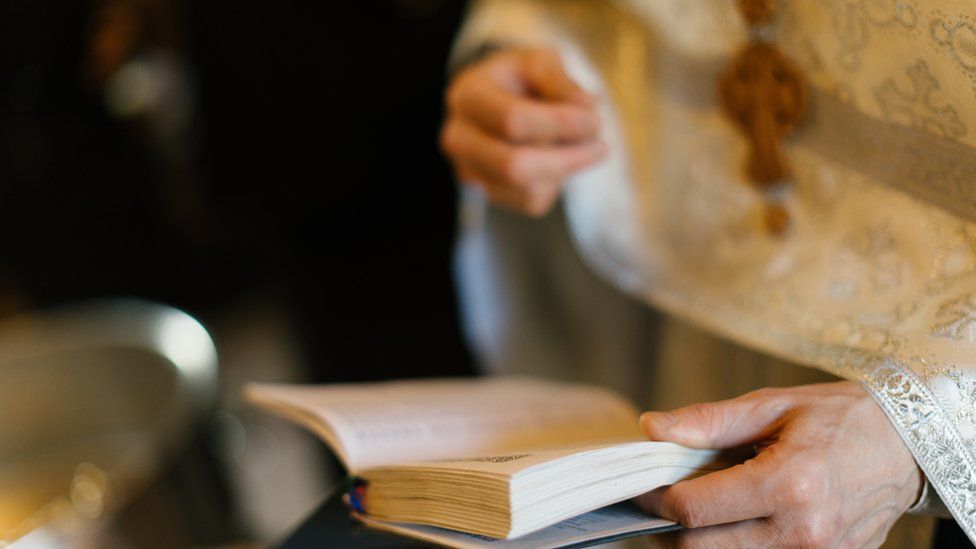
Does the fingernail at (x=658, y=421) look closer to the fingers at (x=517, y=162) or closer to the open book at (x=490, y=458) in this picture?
the open book at (x=490, y=458)

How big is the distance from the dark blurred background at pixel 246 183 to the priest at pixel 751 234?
0.82 m

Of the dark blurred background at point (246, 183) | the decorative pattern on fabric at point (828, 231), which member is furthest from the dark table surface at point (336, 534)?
the dark blurred background at point (246, 183)

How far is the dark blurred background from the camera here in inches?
78.1

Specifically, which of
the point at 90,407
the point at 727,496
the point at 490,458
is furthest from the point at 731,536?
the point at 90,407

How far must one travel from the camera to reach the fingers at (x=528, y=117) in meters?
0.83

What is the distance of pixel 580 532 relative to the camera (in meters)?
0.51

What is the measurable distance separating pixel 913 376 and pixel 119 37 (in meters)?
2.09

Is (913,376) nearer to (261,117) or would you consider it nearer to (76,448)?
(76,448)

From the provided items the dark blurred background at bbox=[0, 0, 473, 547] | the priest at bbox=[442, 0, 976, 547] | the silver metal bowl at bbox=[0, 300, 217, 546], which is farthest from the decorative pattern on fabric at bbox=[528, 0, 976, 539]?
the dark blurred background at bbox=[0, 0, 473, 547]

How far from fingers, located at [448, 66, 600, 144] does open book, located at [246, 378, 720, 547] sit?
0.75ft

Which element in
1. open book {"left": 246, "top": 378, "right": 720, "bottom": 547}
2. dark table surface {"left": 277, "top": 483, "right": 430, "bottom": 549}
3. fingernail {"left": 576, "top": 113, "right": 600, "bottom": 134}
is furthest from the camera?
fingernail {"left": 576, "top": 113, "right": 600, "bottom": 134}

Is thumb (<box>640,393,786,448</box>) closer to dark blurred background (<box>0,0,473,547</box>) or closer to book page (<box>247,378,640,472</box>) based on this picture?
book page (<box>247,378,640,472</box>)

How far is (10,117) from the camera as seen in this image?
2311mm

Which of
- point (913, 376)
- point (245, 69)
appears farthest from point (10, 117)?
point (913, 376)
